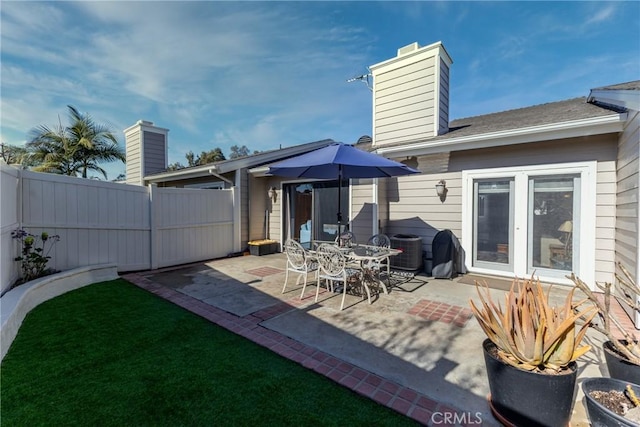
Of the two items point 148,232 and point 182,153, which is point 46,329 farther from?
point 182,153

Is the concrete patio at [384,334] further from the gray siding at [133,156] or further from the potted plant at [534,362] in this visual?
the gray siding at [133,156]

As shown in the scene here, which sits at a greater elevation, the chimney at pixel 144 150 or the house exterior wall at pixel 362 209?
the chimney at pixel 144 150

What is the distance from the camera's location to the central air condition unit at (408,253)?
606 cm

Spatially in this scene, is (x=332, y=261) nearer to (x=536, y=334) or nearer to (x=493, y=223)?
(x=536, y=334)

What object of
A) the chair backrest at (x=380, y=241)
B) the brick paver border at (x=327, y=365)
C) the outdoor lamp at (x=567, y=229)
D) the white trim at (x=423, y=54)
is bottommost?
the brick paver border at (x=327, y=365)

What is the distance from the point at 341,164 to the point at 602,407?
3570 millimetres

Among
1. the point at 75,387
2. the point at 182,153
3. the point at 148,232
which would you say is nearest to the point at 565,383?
the point at 75,387

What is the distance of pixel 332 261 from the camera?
14.1ft

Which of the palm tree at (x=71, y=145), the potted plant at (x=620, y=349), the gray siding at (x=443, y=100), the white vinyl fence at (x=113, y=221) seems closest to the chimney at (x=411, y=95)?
the gray siding at (x=443, y=100)

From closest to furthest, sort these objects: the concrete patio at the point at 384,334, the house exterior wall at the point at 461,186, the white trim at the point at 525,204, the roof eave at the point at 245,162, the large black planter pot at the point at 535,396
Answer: the large black planter pot at the point at 535,396 → the concrete patio at the point at 384,334 → the house exterior wall at the point at 461,186 → the white trim at the point at 525,204 → the roof eave at the point at 245,162

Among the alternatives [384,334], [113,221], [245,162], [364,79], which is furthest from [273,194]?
[384,334]

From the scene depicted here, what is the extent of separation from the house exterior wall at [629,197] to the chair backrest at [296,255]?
13.9 feet

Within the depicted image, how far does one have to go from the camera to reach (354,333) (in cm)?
334

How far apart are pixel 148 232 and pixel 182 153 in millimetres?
32217
